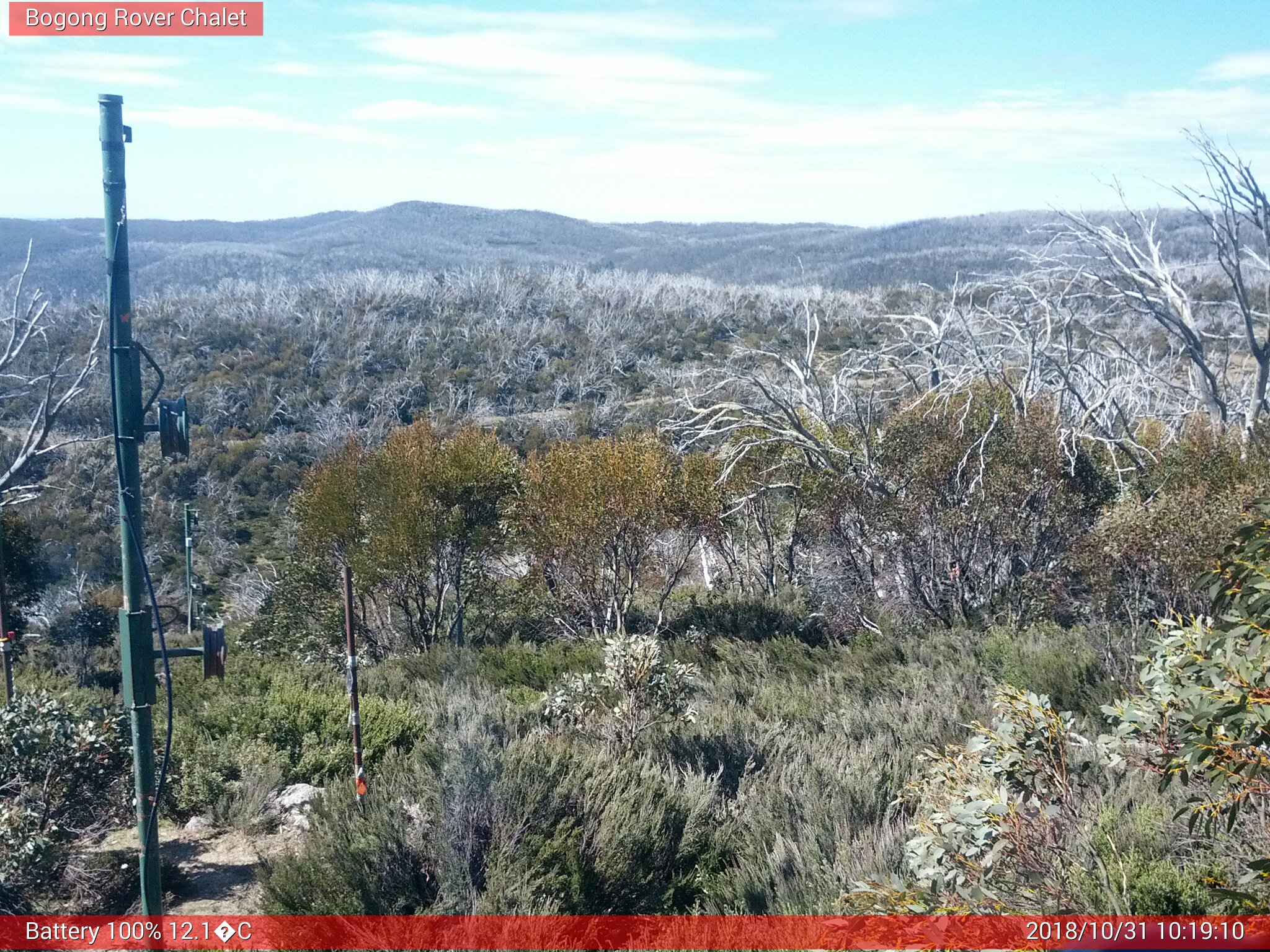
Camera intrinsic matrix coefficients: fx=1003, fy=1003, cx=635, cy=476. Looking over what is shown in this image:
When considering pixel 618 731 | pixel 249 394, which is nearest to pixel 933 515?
pixel 618 731

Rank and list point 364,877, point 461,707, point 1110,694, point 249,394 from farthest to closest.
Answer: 1. point 249,394
2. point 1110,694
3. point 461,707
4. point 364,877

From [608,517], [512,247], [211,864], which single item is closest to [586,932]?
[211,864]

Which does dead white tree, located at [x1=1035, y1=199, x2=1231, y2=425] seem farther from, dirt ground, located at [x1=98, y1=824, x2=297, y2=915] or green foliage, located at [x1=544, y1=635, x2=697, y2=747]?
dirt ground, located at [x1=98, y1=824, x2=297, y2=915]

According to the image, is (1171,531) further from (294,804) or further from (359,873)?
(359,873)

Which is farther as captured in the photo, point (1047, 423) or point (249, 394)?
point (249, 394)

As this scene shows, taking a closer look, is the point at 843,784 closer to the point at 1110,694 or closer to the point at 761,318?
the point at 1110,694
